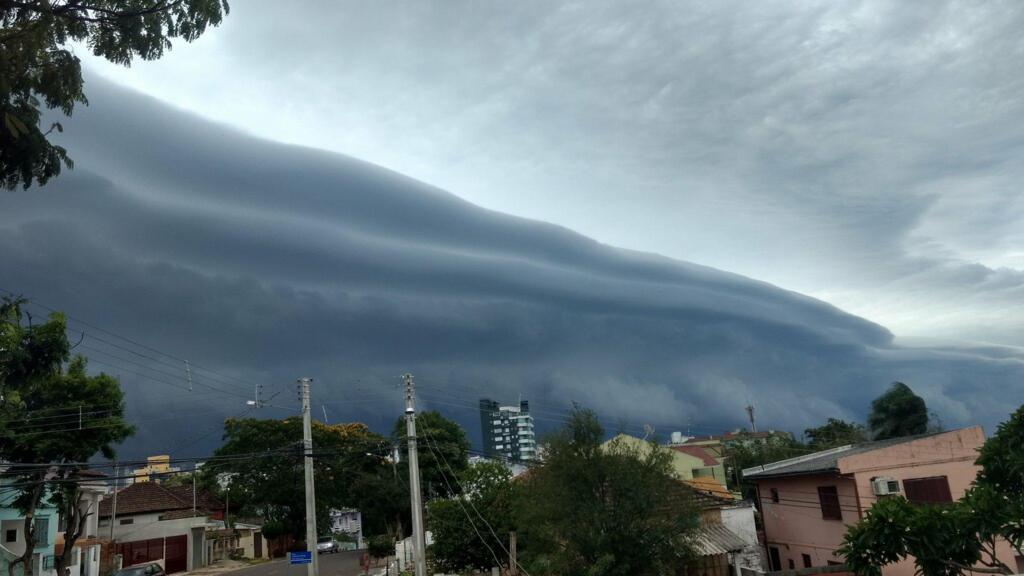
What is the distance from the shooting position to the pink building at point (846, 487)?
3141 centimetres

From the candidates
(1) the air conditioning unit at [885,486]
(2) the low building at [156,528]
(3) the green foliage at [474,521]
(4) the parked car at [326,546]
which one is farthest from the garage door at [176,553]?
(1) the air conditioning unit at [885,486]

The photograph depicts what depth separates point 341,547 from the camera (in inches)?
3406

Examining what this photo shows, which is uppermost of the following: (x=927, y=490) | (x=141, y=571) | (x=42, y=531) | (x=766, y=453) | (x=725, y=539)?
(x=766, y=453)

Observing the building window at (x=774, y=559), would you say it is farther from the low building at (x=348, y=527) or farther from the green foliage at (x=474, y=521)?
the low building at (x=348, y=527)

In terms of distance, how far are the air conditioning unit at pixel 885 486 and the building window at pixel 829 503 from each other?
2590 mm

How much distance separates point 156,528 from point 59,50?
53.1 m

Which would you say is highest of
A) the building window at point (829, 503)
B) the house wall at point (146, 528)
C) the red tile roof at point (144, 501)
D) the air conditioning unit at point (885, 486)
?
the red tile roof at point (144, 501)

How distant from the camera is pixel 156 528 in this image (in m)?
57.0

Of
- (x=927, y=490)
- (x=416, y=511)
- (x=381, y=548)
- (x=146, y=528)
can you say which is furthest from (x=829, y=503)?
(x=146, y=528)

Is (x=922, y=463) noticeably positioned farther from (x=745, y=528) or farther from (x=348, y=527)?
(x=348, y=527)

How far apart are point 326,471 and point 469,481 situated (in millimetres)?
38774

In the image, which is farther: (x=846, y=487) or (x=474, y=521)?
(x=474, y=521)

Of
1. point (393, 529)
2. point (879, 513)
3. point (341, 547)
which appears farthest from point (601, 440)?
point (341, 547)

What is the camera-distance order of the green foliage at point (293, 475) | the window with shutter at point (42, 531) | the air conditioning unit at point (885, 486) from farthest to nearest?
the green foliage at point (293, 475) → the window with shutter at point (42, 531) → the air conditioning unit at point (885, 486)
